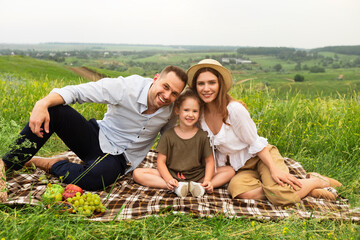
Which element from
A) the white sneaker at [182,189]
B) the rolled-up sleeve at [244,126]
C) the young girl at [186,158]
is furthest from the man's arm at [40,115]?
the rolled-up sleeve at [244,126]

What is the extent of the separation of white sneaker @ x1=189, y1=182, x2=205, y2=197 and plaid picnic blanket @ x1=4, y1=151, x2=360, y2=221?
0.24 feet

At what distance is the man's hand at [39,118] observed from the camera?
2.85 m

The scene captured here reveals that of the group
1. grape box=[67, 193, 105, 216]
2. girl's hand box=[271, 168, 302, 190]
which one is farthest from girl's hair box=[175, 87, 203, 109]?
grape box=[67, 193, 105, 216]

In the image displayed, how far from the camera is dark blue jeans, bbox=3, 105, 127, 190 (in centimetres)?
307

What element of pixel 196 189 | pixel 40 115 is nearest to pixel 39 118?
pixel 40 115

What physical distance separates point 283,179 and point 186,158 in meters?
1.09

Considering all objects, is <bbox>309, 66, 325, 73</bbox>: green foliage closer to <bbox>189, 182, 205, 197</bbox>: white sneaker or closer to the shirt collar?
the shirt collar

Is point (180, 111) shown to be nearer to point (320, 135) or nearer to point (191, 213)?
point (191, 213)

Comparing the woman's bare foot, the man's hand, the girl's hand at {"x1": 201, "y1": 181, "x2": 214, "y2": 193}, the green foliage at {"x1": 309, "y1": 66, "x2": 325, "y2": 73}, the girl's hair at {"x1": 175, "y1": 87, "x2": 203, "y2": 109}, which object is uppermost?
the girl's hair at {"x1": 175, "y1": 87, "x2": 203, "y2": 109}

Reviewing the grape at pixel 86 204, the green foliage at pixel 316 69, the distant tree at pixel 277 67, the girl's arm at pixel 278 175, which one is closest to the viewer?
the grape at pixel 86 204

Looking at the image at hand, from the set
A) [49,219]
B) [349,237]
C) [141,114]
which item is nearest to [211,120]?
[141,114]

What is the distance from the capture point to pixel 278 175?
125 inches

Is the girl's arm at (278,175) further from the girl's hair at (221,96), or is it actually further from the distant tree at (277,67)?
the distant tree at (277,67)

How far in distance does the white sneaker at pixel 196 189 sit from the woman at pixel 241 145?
370 mm
